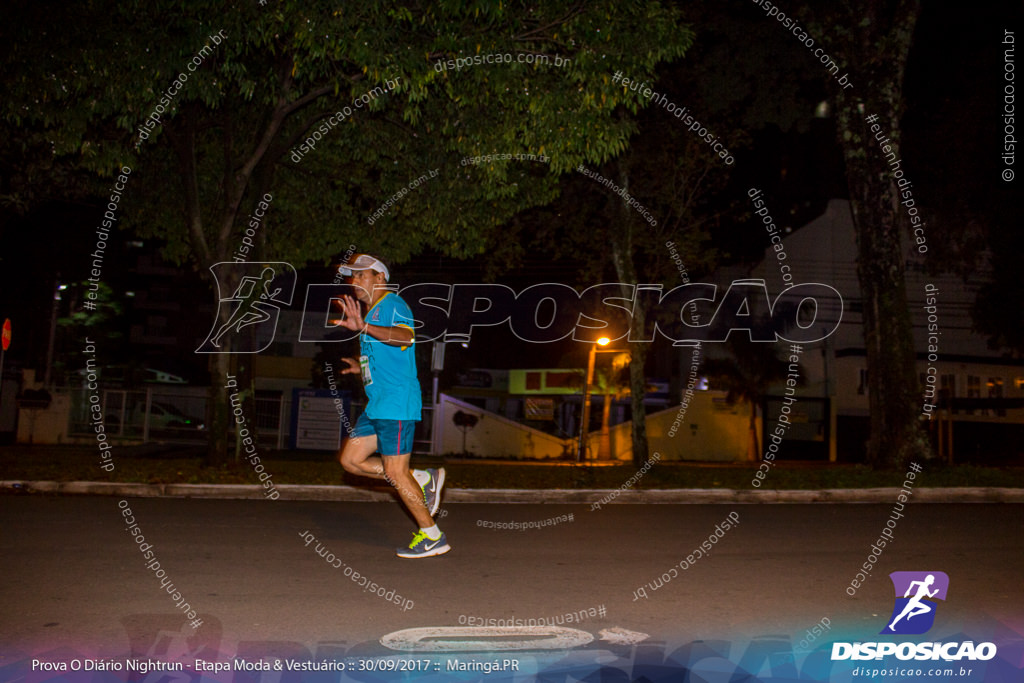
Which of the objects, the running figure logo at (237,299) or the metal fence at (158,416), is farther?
the metal fence at (158,416)

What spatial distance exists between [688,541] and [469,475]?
5.41m

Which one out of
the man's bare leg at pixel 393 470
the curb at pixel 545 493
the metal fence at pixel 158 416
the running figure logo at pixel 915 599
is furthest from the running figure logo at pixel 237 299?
the metal fence at pixel 158 416

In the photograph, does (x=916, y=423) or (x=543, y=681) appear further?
(x=916, y=423)

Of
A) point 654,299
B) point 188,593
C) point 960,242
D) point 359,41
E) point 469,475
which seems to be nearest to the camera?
point 188,593

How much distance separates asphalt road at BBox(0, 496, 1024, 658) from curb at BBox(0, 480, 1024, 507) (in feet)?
4.23

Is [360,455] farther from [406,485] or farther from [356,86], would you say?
[356,86]

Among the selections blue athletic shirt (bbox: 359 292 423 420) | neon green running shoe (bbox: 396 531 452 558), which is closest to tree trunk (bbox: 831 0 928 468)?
neon green running shoe (bbox: 396 531 452 558)

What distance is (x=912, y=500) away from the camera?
33.2ft

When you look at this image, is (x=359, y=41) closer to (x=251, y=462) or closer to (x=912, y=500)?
(x=251, y=462)

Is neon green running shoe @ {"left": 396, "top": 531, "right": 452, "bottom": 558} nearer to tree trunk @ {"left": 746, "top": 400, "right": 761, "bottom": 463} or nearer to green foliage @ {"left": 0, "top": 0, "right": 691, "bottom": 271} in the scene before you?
green foliage @ {"left": 0, "top": 0, "right": 691, "bottom": 271}

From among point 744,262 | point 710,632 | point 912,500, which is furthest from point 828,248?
point 710,632

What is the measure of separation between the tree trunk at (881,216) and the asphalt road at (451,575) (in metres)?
4.44

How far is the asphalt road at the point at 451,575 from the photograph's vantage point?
4441 mm

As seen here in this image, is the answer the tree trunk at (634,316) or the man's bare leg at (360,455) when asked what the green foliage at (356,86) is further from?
the man's bare leg at (360,455)
